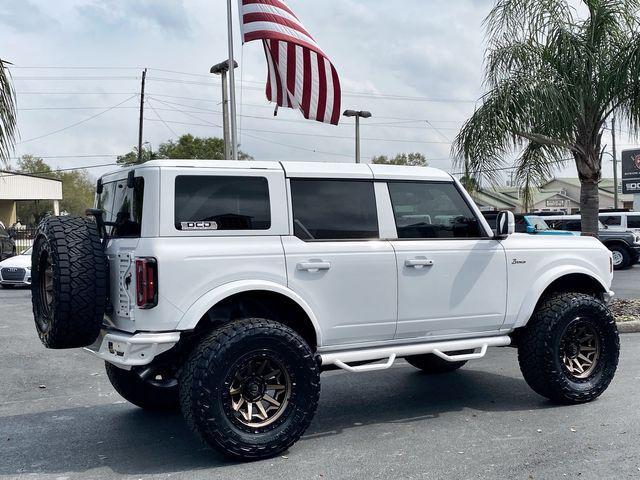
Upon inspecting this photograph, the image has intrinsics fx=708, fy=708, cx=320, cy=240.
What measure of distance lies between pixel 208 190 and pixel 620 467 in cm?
322

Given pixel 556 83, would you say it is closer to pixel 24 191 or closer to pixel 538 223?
pixel 538 223

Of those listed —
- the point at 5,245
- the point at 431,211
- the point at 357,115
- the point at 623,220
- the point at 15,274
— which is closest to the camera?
the point at 431,211

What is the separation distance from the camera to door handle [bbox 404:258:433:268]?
5363 mm

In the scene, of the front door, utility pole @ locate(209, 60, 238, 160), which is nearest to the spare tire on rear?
the front door

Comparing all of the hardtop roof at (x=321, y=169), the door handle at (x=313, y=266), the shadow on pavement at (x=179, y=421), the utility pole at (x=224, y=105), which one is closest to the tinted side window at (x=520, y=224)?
the utility pole at (x=224, y=105)

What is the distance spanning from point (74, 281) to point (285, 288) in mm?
1383

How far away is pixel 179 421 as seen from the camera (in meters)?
5.80

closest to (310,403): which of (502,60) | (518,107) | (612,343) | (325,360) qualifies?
(325,360)

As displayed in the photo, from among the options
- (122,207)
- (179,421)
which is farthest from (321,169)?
(179,421)

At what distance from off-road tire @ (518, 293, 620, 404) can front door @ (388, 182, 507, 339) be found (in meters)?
0.37

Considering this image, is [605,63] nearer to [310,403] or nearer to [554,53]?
[554,53]

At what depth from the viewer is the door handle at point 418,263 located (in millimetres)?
5363

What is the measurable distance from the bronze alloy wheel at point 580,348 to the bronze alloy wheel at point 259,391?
8.38ft

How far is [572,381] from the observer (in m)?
5.96
